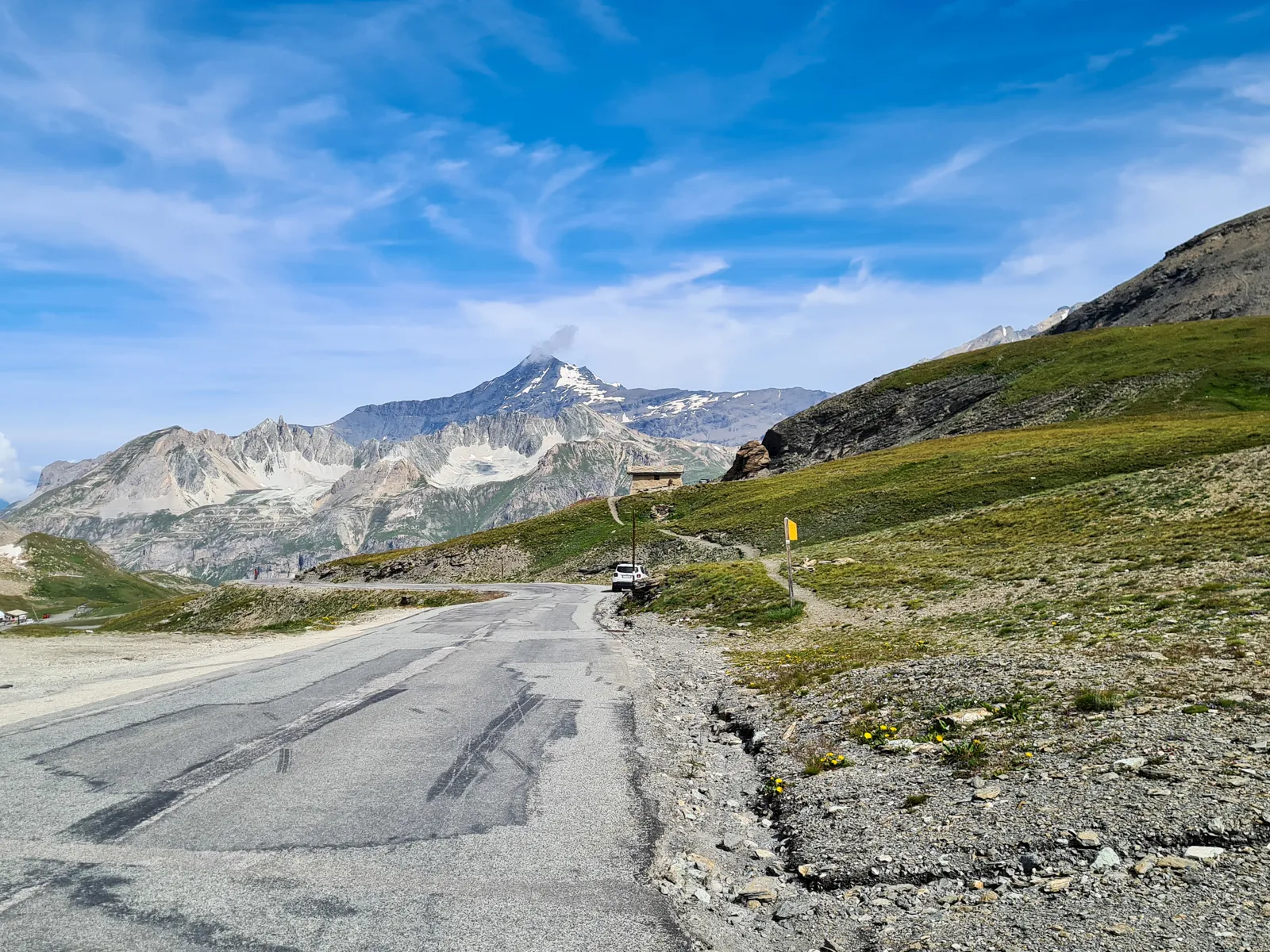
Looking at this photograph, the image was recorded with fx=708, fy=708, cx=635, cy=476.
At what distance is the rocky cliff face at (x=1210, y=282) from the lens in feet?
528

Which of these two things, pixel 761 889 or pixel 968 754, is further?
pixel 968 754

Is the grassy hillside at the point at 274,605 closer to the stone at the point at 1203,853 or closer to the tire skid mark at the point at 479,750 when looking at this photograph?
the tire skid mark at the point at 479,750

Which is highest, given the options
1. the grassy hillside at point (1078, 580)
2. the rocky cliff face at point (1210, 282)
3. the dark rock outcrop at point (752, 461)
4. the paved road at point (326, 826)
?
the rocky cliff face at point (1210, 282)

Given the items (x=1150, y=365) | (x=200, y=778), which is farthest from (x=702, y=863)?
(x=1150, y=365)

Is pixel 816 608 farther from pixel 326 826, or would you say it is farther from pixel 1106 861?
pixel 326 826

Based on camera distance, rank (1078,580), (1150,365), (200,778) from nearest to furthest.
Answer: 1. (200,778)
2. (1078,580)
3. (1150,365)

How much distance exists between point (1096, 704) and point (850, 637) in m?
12.4

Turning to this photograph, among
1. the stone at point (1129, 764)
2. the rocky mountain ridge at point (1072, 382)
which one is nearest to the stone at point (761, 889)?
the stone at point (1129, 764)

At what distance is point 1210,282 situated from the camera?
172625 millimetres

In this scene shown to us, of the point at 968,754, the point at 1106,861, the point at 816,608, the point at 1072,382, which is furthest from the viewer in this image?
the point at 1072,382

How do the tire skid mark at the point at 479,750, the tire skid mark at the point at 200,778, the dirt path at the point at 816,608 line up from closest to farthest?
the tire skid mark at the point at 200,778 < the tire skid mark at the point at 479,750 < the dirt path at the point at 816,608

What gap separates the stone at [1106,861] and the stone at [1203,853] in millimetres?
554

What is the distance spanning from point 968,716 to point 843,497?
242 feet

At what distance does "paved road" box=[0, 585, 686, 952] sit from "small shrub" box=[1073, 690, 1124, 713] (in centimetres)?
672
